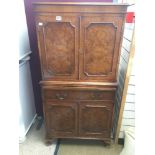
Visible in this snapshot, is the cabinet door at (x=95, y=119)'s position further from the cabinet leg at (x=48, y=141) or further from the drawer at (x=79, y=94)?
the cabinet leg at (x=48, y=141)

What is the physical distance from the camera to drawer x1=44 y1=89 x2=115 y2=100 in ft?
5.09

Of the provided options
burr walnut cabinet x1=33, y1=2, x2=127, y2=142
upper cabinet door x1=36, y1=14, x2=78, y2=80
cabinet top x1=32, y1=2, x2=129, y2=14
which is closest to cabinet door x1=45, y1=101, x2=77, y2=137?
burr walnut cabinet x1=33, y1=2, x2=127, y2=142

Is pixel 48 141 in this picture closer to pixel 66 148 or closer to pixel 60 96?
pixel 66 148

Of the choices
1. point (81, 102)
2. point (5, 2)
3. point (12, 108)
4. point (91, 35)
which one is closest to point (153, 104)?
point (12, 108)

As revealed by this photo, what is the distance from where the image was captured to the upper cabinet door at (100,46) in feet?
4.40

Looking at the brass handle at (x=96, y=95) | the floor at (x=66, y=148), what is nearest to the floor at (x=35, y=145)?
the floor at (x=66, y=148)

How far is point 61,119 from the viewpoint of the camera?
5.54ft

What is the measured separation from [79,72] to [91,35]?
0.37 m

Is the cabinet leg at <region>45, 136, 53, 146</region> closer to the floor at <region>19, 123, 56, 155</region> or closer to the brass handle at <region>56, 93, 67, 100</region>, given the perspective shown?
the floor at <region>19, 123, 56, 155</region>

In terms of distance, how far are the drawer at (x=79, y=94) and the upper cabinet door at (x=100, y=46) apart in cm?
13

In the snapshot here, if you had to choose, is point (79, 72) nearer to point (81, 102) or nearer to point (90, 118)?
point (81, 102)

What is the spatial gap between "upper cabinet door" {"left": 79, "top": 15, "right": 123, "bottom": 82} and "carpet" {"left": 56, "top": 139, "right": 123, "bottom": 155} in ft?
2.75

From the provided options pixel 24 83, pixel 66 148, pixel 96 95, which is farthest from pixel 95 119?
pixel 24 83

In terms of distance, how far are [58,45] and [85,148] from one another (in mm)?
1204
